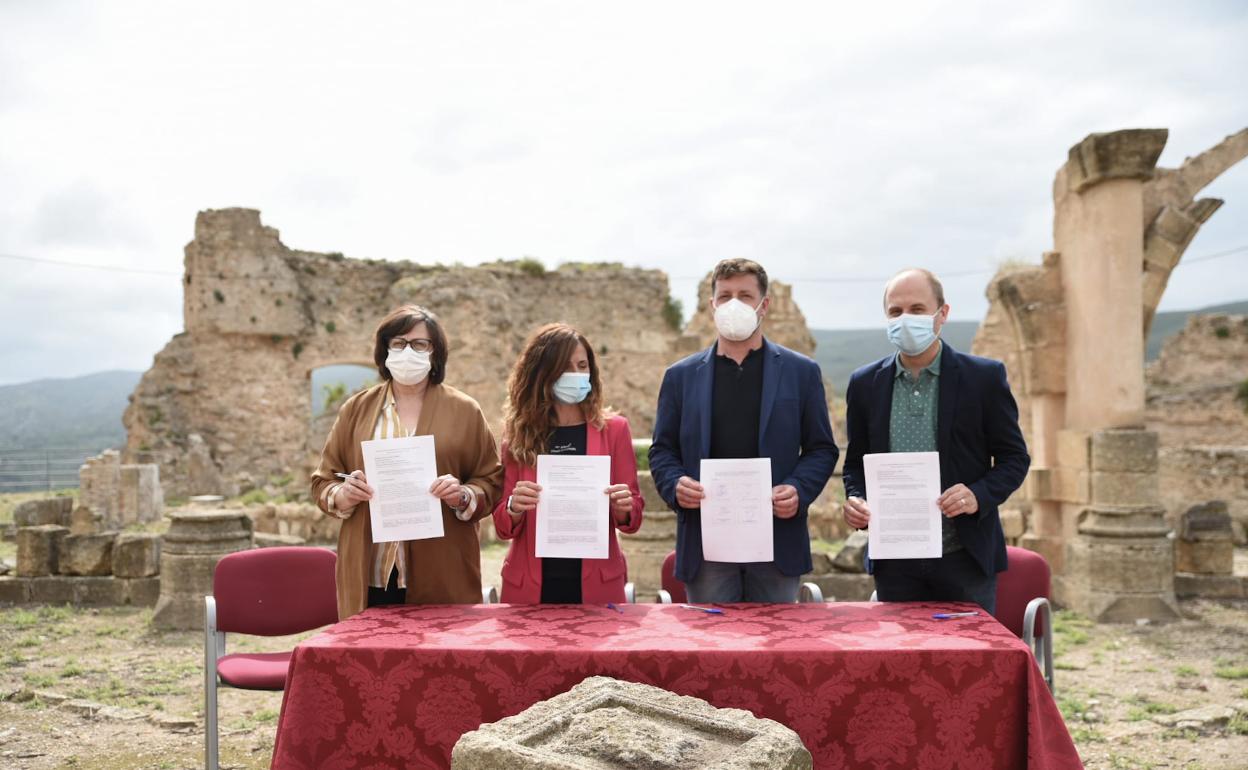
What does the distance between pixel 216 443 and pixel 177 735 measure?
50.7 ft

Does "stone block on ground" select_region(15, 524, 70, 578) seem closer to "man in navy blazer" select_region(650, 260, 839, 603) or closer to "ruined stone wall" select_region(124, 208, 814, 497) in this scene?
"man in navy blazer" select_region(650, 260, 839, 603)

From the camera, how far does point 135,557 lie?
8.15m

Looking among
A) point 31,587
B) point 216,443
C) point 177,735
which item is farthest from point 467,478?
point 216,443

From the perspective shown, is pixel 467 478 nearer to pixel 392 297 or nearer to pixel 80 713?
pixel 80 713

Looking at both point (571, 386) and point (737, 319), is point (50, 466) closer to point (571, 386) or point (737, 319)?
point (571, 386)

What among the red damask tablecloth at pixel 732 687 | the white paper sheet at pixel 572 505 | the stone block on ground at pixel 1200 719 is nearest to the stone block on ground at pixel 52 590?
the red damask tablecloth at pixel 732 687

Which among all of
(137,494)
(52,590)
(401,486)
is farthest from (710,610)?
(137,494)

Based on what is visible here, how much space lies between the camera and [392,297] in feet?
63.2

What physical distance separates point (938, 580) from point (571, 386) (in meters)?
1.55

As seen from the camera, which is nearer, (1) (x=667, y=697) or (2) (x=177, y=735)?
(1) (x=667, y=697)

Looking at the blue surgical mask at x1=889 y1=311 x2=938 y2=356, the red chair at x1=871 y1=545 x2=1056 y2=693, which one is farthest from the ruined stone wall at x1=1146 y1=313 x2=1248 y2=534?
the blue surgical mask at x1=889 y1=311 x2=938 y2=356

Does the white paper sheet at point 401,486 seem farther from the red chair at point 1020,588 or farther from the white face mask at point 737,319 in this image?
the red chair at point 1020,588

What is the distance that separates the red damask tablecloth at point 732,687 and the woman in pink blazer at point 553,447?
24.0 inches

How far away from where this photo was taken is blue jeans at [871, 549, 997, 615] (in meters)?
3.33
